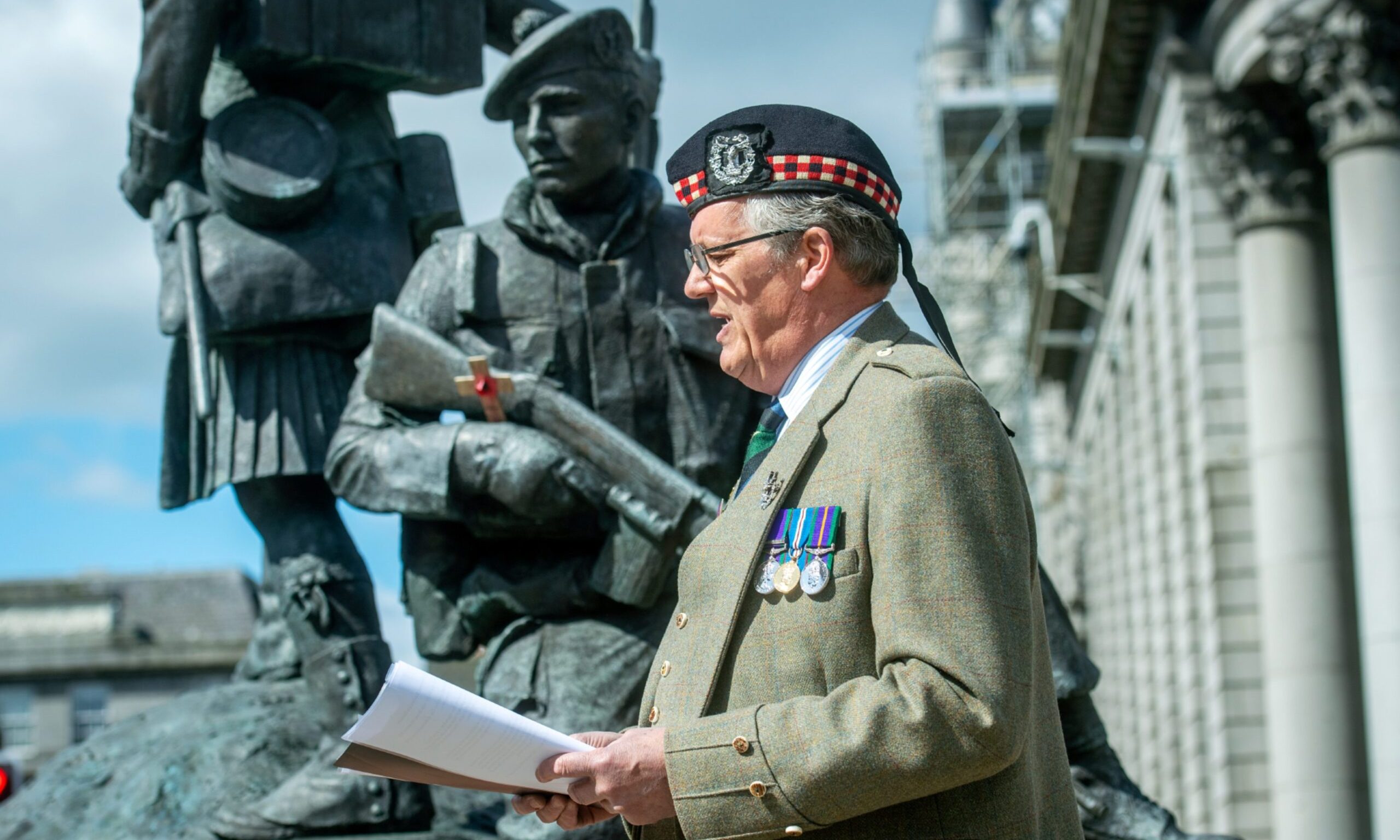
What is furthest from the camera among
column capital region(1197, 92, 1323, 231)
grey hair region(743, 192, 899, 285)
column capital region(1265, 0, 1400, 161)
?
column capital region(1197, 92, 1323, 231)

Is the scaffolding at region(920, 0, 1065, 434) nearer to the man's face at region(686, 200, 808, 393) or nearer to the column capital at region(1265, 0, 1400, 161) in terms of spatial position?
the column capital at region(1265, 0, 1400, 161)

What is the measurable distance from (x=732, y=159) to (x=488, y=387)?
3.03 m

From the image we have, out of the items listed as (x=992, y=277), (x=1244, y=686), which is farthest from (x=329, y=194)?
(x=992, y=277)

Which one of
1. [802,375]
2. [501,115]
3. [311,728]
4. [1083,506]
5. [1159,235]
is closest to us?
[802,375]

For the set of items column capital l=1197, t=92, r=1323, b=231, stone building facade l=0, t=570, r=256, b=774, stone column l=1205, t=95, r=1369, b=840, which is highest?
column capital l=1197, t=92, r=1323, b=231

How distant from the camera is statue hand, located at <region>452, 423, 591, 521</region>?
6.15 metres

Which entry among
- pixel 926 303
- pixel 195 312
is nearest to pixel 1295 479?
pixel 195 312

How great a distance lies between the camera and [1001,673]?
295 centimetres

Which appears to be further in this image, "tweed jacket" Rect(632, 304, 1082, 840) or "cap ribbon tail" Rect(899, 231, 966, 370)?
"cap ribbon tail" Rect(899, 231, 966, 370)

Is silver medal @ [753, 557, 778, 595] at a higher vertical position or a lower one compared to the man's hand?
higher

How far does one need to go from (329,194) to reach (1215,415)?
16142mm

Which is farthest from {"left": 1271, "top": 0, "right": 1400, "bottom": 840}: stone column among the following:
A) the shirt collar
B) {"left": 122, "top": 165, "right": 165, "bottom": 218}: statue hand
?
the shirt collar

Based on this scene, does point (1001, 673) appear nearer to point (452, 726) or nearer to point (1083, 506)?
point (452, 726)

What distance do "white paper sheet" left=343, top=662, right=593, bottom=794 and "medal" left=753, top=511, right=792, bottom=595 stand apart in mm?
364
